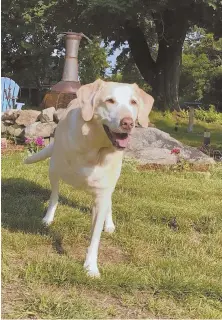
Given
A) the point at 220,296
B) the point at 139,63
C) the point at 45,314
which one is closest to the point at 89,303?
the point at 45,314

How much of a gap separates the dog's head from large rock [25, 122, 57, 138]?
571 cm

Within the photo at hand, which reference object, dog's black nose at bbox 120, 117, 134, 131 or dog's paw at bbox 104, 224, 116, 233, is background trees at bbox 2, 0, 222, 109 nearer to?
dog's paw at bbox 104, 224, 116, 233

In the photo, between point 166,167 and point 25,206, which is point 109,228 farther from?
point 166,167

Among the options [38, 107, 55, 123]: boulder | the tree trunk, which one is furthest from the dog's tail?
the tree trunk

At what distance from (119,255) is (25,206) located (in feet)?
4.55

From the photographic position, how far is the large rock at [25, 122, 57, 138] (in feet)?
28.8

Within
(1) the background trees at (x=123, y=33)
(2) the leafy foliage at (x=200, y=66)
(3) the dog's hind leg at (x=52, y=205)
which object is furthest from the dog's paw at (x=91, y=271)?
(2) the leafy foliage at (x=200, y=66)

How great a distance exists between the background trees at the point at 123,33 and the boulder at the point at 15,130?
Result: 653cm

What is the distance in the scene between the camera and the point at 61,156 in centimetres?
367

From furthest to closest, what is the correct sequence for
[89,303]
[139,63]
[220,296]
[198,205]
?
[139,63], [198,205], [220,296], [89,303]

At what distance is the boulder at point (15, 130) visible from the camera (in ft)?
30.6

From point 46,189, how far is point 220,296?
2.97m

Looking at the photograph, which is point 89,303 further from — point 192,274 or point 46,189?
point 46,189

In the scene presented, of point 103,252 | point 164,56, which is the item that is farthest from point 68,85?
point 164,56
